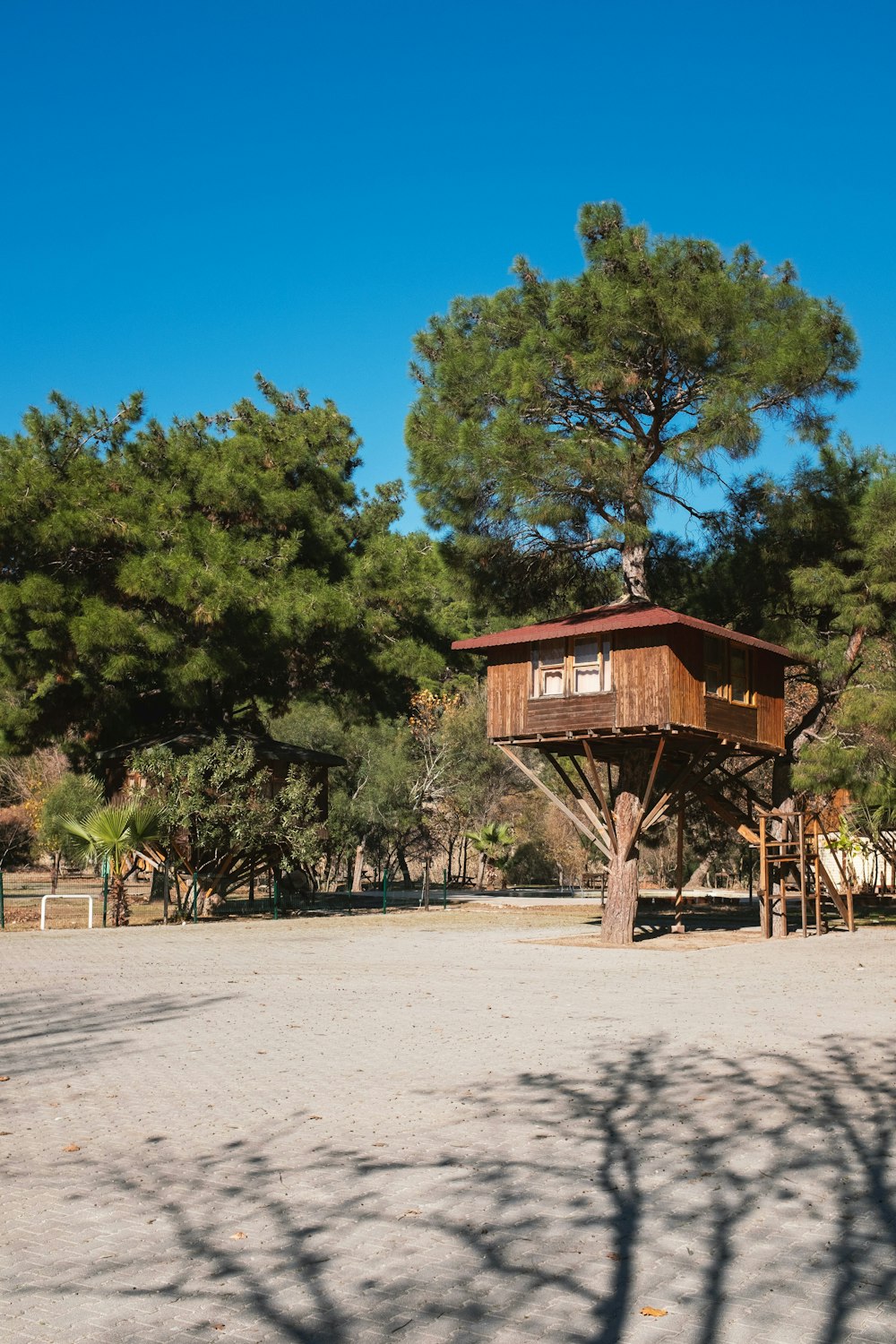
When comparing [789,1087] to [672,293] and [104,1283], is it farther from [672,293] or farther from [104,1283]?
[672,293]

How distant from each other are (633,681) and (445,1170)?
1837 cm

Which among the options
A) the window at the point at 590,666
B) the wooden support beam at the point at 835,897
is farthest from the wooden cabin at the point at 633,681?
the wooden support beam at the point at 835,897

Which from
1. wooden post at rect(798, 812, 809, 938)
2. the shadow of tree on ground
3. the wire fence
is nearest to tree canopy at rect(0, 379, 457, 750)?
the wire fence

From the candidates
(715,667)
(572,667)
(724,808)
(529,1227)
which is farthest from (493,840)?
(529,1227)

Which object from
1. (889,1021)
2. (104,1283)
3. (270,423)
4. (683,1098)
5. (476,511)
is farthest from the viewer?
(270,423)

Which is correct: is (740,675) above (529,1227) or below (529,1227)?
above

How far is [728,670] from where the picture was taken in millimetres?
25953

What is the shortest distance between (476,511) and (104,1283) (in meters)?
23.3

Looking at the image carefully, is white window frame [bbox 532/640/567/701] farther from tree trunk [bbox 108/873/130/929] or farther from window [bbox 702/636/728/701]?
tree trunk [bbox 108/873/130/929]

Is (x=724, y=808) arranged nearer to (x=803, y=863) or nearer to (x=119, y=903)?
(x=803, y=863)

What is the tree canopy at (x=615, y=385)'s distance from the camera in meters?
24.9

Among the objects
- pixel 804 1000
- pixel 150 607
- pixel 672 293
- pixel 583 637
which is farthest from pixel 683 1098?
pixel 150 607

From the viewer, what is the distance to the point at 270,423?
117 ft

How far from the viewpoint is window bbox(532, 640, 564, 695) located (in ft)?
84.9
